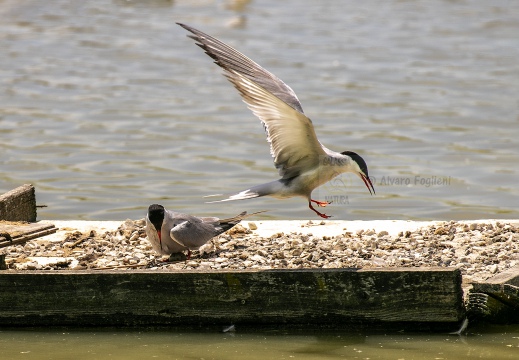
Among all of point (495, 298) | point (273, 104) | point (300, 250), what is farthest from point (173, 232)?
point (495, 298)

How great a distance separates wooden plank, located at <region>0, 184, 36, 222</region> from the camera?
25.5 feet

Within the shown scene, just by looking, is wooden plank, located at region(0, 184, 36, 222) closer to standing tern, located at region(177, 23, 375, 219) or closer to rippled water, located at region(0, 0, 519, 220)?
standing tern, located at region(177, 23, 375, 219)

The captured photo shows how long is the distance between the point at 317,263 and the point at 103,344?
1.48 metres

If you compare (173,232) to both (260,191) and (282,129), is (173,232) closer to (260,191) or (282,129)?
(260,191)

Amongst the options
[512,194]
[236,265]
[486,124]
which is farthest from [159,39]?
[236,265]

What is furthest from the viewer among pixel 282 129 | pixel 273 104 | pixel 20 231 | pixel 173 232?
pixel 20 231

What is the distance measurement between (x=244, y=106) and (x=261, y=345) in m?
10.5

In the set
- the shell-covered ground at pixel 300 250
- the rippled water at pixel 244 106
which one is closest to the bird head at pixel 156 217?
the shell-covered ground at pixel 300 250

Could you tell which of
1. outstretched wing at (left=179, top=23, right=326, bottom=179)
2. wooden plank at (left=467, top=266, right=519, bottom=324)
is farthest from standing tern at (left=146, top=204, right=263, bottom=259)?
wooden plank at (left=467, top=266, right=519, bottom=324)

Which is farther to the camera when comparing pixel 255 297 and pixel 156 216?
pixel 156 216

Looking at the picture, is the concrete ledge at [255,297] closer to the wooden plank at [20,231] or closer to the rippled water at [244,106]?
the wooden plank at [20,231]

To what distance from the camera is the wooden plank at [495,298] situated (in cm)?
559

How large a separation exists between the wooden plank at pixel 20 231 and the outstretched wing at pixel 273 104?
190cm

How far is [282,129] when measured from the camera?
654 centimetres
